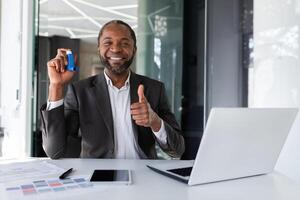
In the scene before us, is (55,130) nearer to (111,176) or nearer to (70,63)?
(70,63)

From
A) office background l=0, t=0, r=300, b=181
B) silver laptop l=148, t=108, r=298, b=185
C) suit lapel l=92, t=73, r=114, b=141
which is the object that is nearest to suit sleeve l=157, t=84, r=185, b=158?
suit lapel l=92, t=73, r=114, b=141

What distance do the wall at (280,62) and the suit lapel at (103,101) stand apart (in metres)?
0.83

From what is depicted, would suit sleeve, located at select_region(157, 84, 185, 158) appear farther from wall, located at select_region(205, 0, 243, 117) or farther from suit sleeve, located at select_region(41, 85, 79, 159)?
wall, located at select_region(205, 0, 243, 117)

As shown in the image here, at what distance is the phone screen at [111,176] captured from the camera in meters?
0.81

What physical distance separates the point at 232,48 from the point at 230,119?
5.98 feet

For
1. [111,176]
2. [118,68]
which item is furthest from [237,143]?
[118,68]

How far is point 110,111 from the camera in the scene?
1384mm

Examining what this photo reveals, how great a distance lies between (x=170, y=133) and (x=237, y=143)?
499 millimetres

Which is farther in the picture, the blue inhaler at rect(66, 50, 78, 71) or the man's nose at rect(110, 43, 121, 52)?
the man's nose at rect(110, 43, 121, 52)

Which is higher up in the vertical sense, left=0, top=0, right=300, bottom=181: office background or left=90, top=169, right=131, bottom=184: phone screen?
left=0, top=0, right=300, bottom=181: office background

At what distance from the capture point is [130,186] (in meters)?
0.77

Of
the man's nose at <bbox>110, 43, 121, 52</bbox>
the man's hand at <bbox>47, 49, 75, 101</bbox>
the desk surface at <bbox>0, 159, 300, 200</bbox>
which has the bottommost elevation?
the desk surface at <bbox>0, 159, 300, 200</bbox>

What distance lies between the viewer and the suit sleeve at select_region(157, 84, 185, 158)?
126 centimetres

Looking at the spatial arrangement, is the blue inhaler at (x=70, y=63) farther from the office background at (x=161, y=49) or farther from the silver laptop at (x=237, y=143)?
the office background at (x=161, y=49)
